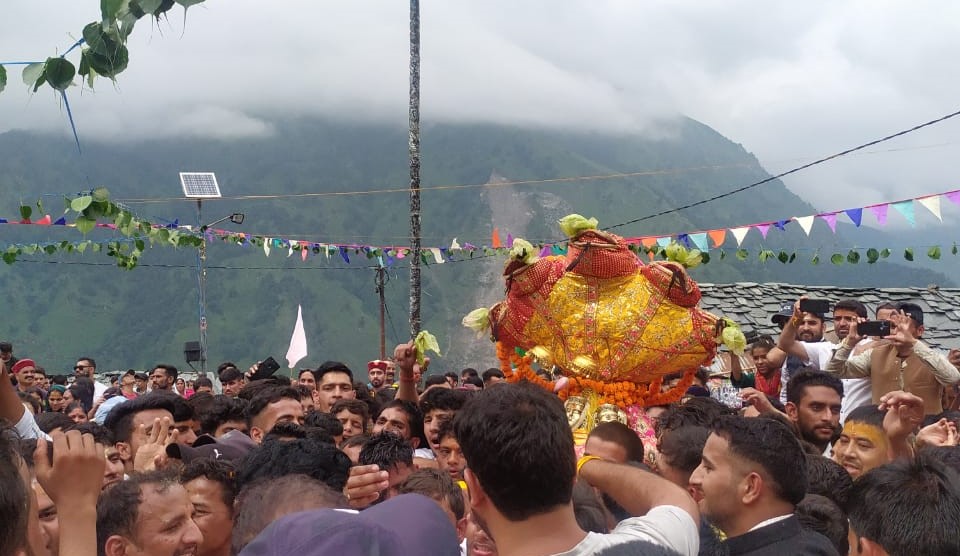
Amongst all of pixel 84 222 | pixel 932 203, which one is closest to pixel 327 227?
pixel 932 203

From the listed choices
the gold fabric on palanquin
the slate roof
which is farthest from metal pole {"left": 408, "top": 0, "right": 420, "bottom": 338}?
the gold fabric on palanquin

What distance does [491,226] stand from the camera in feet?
240

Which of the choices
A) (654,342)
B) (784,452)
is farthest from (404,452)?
(784,452)

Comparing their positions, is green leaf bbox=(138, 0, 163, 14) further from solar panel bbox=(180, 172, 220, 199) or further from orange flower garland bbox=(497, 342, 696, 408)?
solar panel bbox=(180, 172, 220, 199)

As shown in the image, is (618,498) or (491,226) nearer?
(618,498)

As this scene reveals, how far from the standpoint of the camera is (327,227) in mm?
78875

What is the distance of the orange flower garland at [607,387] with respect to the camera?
4484mm

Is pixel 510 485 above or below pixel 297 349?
above

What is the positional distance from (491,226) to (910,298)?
5807 cm

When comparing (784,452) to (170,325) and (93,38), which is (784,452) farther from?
(170,325)

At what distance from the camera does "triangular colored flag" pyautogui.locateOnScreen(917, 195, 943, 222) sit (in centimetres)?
911

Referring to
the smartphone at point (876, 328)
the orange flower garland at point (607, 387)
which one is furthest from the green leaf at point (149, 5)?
the smartphone at point (876, 328)

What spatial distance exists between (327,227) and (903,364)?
75.1 meters

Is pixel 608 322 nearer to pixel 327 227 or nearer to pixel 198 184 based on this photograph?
pixel 198 184
